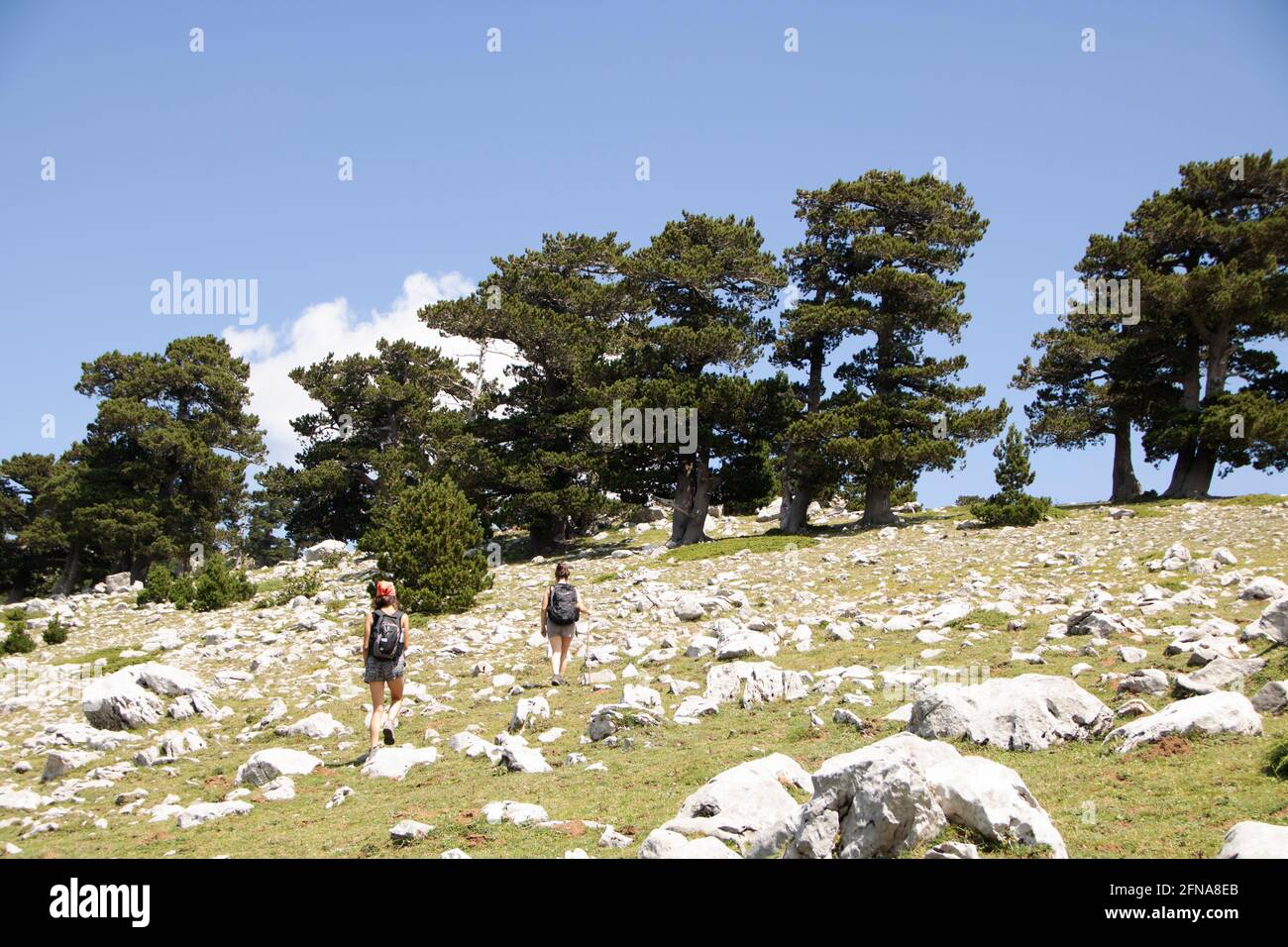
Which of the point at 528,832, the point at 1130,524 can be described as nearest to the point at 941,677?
the point at 528,832

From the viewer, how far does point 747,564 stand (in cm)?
2977

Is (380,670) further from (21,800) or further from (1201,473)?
(1201,473)

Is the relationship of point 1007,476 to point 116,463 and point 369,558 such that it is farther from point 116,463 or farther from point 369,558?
point 116,463

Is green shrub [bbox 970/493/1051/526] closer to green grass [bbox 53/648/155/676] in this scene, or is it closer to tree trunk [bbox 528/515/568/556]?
tree trunk [bbox 528/515/568/556]

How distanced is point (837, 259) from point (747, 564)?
17928mm

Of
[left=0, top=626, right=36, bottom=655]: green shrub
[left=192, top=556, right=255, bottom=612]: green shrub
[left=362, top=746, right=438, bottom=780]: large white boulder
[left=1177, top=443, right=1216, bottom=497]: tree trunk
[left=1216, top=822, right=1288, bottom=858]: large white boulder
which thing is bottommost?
[left=0, top=626, right=36, bottom=655]: green shrub

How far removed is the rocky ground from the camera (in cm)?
707

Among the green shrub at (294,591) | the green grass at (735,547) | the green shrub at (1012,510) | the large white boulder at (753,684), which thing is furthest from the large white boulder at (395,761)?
the green shrub at (1012,510)

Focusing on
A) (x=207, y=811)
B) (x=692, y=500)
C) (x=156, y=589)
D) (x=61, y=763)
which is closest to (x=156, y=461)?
(x=156, y=589)

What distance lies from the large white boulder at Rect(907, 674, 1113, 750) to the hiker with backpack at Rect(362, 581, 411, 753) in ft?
23.0

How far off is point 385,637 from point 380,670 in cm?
46

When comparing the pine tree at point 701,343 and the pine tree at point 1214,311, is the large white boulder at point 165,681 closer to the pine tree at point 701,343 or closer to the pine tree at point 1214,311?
the pine tree at point 701,343

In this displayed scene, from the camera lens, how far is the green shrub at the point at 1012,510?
33562mm

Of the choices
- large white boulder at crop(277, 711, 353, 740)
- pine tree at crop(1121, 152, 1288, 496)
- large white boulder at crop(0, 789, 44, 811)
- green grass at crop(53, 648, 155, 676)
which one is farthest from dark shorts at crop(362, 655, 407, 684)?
pine tree at crop(1121, 152, 1288, 496)
